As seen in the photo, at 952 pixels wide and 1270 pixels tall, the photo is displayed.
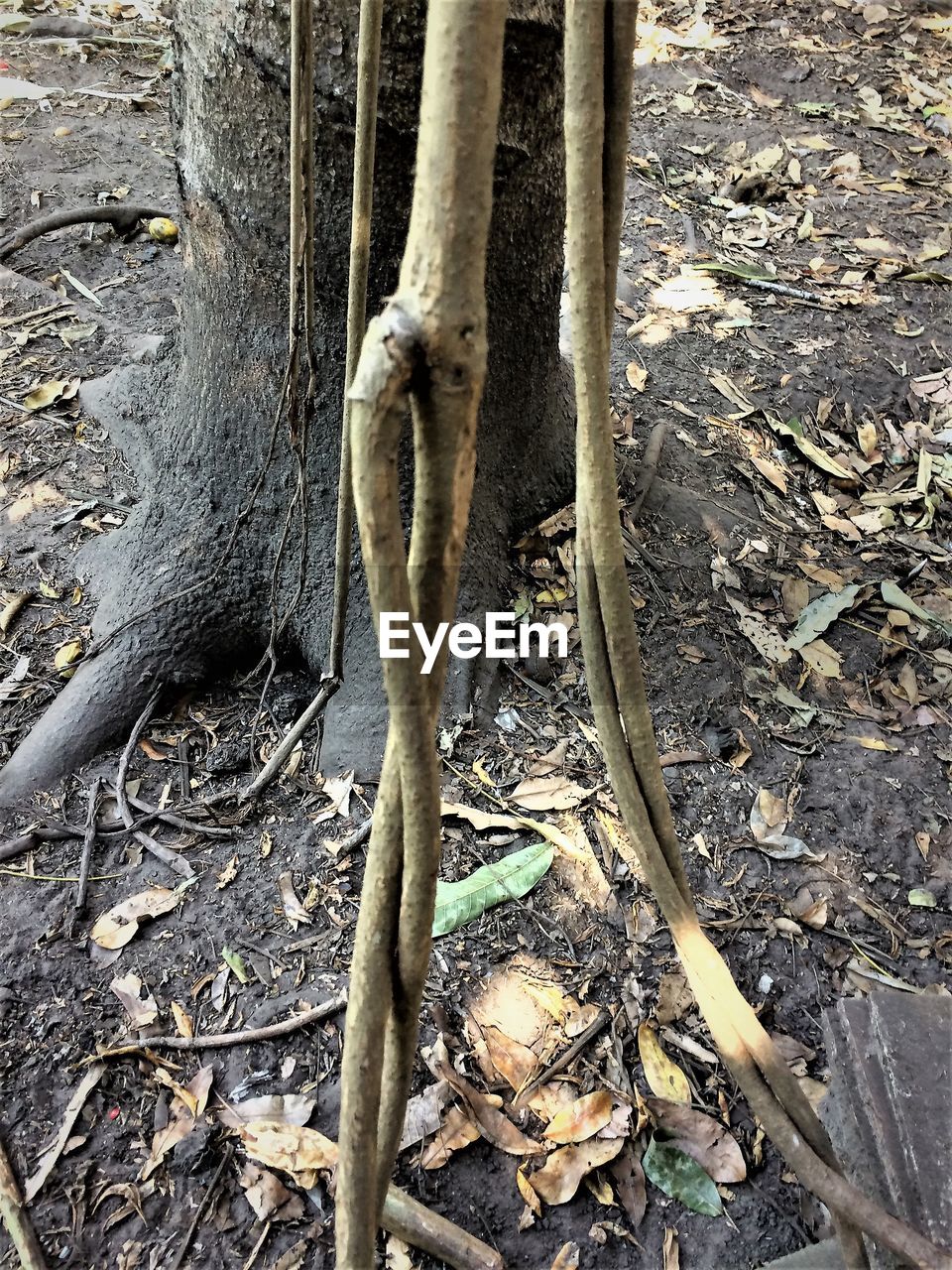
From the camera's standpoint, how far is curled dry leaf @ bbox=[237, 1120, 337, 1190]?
1429 millimetres

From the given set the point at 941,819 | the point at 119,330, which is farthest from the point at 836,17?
the point at 941,819

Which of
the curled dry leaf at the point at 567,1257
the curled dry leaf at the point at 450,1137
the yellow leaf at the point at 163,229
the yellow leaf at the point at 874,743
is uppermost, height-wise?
the yellow leaf at the point at 163,229

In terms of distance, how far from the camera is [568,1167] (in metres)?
1.46

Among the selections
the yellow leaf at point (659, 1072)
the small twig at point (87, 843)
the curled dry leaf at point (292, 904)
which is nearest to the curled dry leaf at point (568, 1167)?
the yellow leaf at point (659, 1072)

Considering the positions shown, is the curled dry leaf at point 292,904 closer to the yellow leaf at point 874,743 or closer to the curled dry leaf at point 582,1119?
the curled dry leaf at point 582,1119

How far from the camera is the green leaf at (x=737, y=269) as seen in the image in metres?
3.48

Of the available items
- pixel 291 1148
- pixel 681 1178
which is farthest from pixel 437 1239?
pixel 681 1178

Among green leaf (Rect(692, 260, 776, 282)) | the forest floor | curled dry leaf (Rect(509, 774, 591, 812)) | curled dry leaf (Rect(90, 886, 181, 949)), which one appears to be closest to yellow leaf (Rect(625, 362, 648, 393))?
the forest floor

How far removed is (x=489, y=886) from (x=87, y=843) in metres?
0.80

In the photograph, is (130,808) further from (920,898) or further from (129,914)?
(920,898)

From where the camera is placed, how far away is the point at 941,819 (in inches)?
78.3

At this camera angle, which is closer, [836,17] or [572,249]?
[572,249]

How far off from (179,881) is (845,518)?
6.72ft

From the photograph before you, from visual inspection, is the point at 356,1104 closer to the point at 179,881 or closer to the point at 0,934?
the point at 179,881
